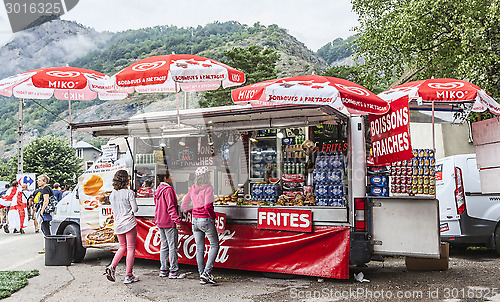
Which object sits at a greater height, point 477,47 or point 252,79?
point 252,79

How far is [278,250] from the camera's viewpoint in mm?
6910

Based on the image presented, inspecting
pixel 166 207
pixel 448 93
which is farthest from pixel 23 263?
pixel 448 93

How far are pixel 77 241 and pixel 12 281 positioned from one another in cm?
205

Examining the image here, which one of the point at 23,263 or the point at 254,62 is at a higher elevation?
the point at 254,62

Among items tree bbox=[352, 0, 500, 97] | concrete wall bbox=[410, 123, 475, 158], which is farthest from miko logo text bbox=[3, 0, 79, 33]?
concrete wall bbox=[410, 123, 475, 158]

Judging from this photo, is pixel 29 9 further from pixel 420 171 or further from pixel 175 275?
pixel 420 171

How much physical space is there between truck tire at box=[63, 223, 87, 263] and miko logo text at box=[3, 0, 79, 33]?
490cm

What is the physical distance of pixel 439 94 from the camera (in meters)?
7.00

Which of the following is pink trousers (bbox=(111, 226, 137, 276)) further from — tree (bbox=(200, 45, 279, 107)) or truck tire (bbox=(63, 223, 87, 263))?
tree (bbox=(200, 45, 279, 107))

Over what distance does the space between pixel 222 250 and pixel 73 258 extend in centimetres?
327

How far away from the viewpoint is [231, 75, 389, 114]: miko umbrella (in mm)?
5773

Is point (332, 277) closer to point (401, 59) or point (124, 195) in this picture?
point (124, 195)

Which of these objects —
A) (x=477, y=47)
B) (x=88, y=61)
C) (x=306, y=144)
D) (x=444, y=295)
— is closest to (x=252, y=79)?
(x=477, y=47)

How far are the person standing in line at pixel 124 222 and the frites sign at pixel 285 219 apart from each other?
2002 millimetres
